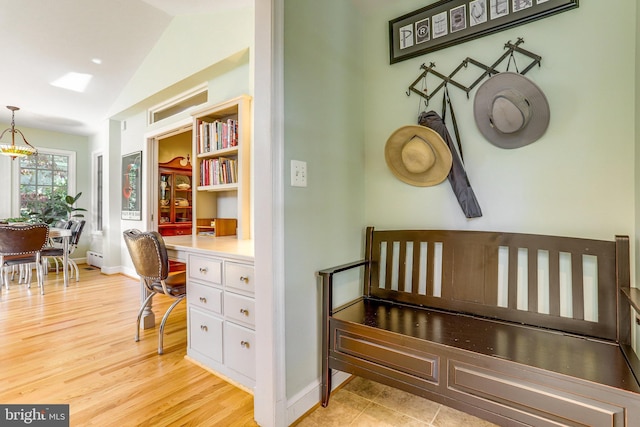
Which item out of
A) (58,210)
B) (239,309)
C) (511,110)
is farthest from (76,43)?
(511,110)

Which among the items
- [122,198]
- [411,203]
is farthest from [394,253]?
[122,198]

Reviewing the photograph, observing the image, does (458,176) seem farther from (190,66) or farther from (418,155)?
(190,66)

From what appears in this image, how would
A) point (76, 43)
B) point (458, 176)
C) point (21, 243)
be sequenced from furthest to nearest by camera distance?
point (21, 243) < point (76, 43) < point (458, 176)

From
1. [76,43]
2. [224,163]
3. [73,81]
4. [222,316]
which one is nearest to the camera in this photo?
[222,316]

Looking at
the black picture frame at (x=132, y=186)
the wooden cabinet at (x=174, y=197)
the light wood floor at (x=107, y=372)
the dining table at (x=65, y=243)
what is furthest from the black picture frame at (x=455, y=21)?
the dining table at (x=65, y=243)

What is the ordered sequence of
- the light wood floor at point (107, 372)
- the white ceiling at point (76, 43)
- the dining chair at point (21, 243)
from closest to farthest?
the light wood floor at point (107, 372) → the white ceiling at point (76, 43) → the dining chair at point (21, 243)

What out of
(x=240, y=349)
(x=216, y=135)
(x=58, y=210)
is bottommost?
(x=240, y=349)

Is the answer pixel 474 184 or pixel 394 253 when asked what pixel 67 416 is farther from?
pixel 474 184

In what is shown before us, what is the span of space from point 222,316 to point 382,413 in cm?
104

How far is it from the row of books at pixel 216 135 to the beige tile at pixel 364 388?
6.53 ft

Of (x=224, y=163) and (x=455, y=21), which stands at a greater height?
(x=455, y=21)

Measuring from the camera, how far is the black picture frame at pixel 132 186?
4.37 m

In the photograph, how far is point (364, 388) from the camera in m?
1.81

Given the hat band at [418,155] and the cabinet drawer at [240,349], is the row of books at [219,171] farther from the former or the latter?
the hat band at [418,155]
